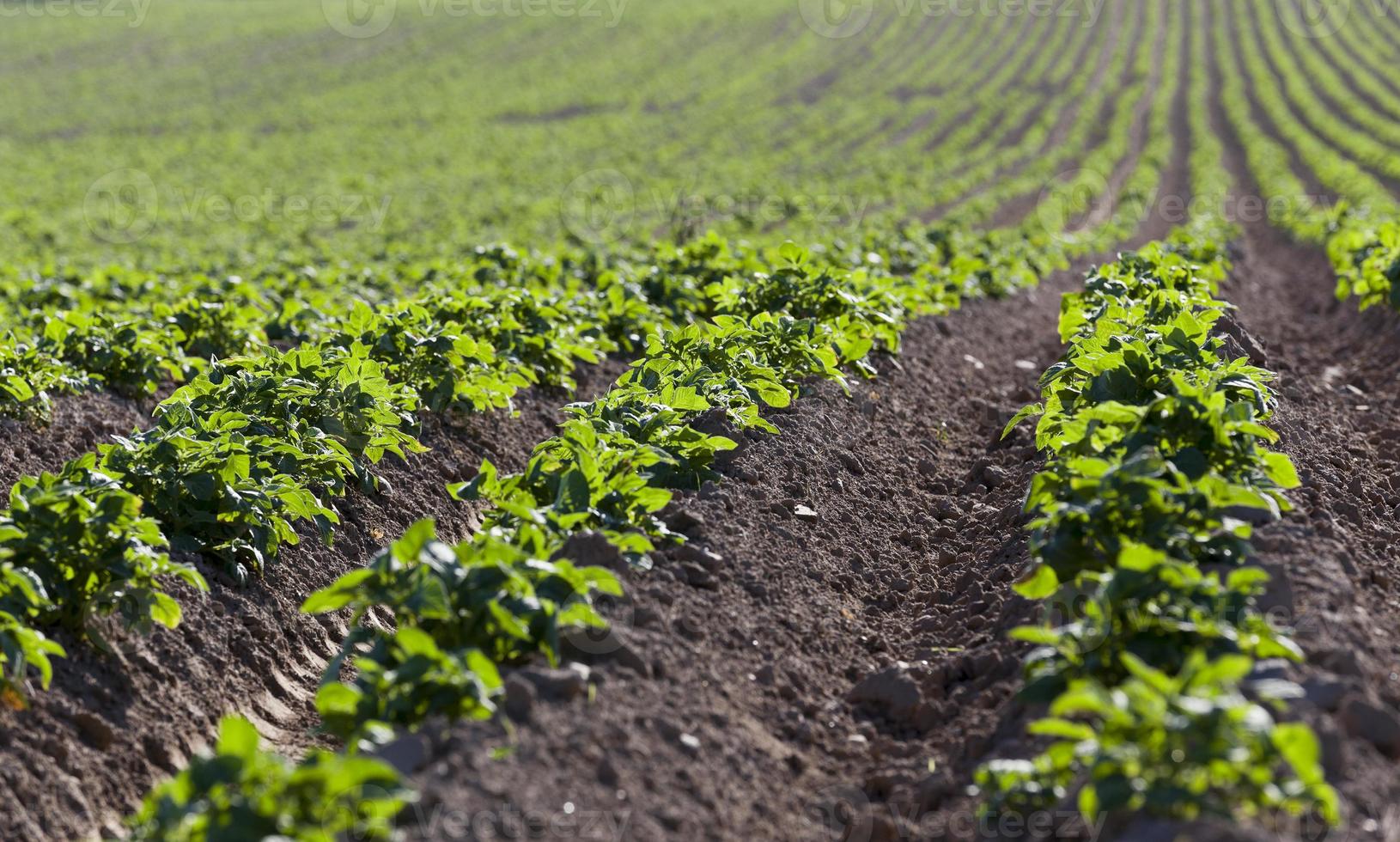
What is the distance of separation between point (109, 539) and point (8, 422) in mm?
2887

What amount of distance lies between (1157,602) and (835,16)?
58.0 metres

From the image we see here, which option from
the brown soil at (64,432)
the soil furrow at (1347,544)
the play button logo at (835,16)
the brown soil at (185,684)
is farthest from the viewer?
the play button logo at (835,16)

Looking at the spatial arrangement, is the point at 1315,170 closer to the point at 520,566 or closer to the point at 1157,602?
the point at 1157,602

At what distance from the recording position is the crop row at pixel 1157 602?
106 inches

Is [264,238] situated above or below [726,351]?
below

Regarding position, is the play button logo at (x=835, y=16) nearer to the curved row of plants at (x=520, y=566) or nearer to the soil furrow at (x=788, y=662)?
the curved row of plants at (x=520, y=566)

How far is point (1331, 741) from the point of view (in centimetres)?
296

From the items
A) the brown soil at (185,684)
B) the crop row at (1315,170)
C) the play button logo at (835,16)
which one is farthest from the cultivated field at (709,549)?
the play button logo at (835,16)

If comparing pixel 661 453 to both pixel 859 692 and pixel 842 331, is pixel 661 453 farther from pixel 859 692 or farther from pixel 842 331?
pixel 842 331

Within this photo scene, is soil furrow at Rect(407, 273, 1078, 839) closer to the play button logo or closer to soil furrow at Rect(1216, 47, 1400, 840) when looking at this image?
soil furrow at Rect(1216, 47, 1400, 840)

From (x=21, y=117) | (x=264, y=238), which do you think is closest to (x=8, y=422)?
(x=264, y=238)

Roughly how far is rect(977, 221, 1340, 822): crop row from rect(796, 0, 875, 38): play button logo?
2069 inches

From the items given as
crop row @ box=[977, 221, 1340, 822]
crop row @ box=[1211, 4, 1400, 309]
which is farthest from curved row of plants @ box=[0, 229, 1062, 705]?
crop row @ box=[1211, 4, 1400, 309]

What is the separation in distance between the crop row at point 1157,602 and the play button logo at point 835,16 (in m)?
52.6
